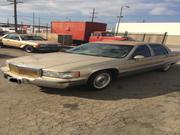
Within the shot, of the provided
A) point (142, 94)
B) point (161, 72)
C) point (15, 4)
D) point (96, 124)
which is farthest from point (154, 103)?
point (15, 4)

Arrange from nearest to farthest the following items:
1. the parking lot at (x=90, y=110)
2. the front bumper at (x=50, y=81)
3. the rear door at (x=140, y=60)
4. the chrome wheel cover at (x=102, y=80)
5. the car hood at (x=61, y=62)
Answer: the parking lot at (x=90, y=110) < the front bumper at (x=50, y=81) < the car hood at (x=61, y=62) < the chrome wheel cover at (x=102, y=80) < the rear door at (x=140, y=60)

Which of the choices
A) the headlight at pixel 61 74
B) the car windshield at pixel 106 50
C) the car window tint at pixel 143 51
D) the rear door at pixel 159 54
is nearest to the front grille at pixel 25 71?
the headlight at pixel 61 74

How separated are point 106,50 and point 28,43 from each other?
828 cm

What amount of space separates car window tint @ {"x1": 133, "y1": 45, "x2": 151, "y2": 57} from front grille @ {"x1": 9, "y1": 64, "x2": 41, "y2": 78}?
2717mm

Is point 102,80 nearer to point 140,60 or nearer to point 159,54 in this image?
point 140,60

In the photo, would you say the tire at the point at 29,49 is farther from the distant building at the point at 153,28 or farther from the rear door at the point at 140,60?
the distant building at the point at 153,28

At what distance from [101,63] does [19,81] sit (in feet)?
6.12

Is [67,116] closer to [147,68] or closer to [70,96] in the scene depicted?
[70,96]

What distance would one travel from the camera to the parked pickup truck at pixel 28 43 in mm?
12822

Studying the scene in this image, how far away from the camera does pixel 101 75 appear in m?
5.10

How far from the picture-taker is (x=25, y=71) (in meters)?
4.68

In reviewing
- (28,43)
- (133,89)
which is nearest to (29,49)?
(28,43)

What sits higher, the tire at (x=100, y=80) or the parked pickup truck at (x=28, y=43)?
the tire at (x=100, y=80)

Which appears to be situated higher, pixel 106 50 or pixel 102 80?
pixel 106 50
